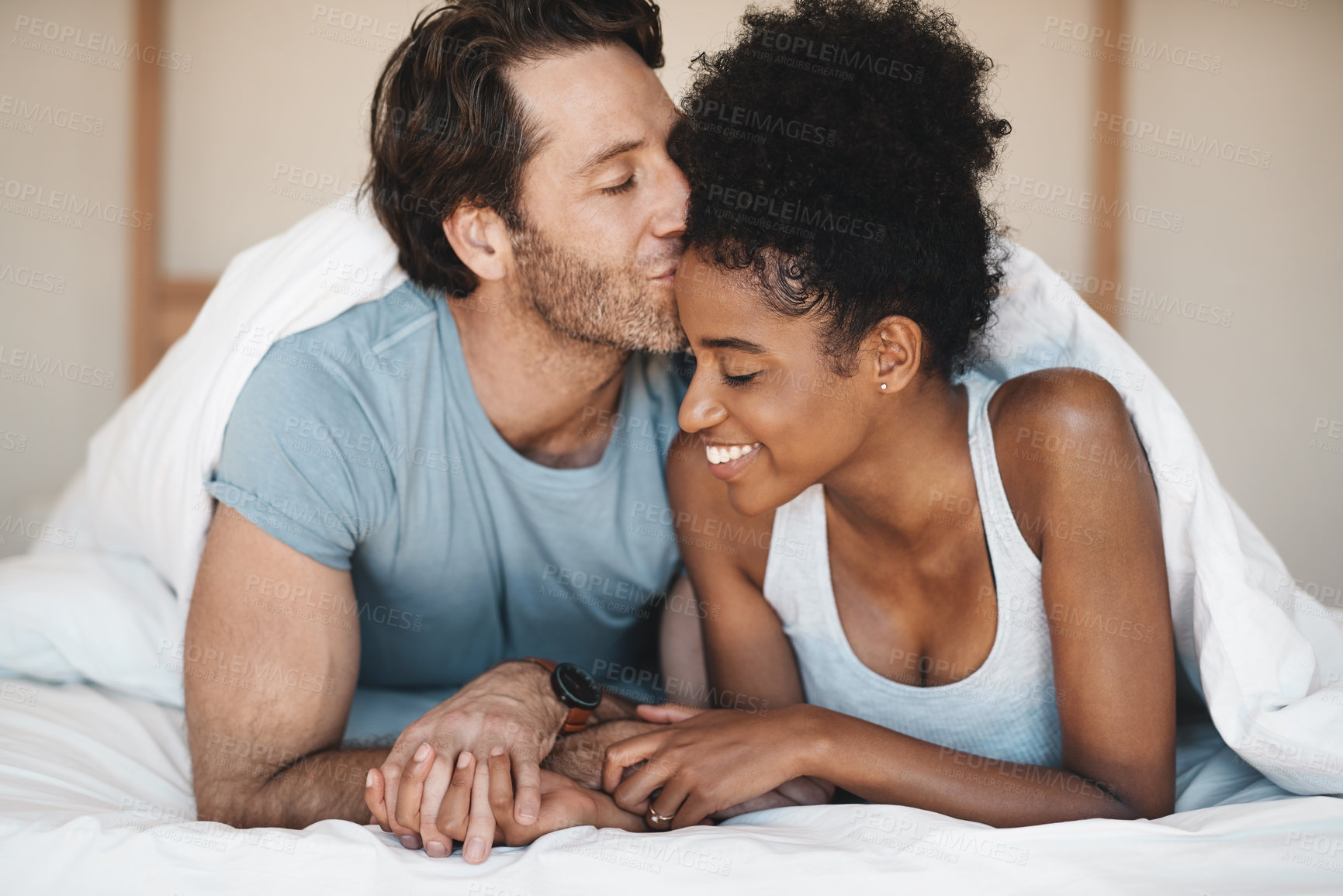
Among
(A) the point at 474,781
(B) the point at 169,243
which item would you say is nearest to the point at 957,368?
(A) the point at 474,781

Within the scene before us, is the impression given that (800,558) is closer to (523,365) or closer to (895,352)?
(895,352)

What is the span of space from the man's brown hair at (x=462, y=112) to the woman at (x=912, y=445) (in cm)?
33

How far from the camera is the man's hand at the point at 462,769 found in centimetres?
97

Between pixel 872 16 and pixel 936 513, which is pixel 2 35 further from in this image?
pixel 936 513

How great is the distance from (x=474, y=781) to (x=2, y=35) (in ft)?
8.35

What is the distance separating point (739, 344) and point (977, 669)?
49 cm

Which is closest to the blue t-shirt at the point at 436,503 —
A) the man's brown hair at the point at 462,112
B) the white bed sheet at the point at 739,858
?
the man's brown hair at the point at 462,112

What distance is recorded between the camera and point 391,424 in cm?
139

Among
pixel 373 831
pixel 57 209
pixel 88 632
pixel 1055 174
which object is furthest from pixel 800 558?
pixel 57 209

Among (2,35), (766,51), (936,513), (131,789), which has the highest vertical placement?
(2,35)

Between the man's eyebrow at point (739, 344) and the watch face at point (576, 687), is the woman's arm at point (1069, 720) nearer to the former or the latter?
the watch face at point (576, 687)

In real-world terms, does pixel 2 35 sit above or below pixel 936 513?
above

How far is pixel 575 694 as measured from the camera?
48.9 inches

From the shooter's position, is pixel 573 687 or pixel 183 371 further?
Answer: pixel 183 371
